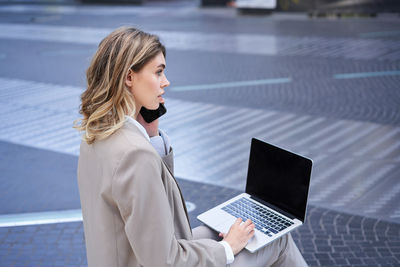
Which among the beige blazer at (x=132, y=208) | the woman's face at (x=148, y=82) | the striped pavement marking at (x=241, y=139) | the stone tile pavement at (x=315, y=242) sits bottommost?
the stone tile pavement at (x=315, y=242)

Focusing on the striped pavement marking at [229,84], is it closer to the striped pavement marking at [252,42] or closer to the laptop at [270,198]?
the striped pavement marking at [252,42]

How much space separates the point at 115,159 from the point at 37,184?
3.59 metres

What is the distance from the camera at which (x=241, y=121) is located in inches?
271

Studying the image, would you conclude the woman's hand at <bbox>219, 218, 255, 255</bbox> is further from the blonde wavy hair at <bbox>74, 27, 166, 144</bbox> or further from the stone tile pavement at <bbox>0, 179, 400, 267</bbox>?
the stone tile pavement at <bbox>0, 179, 400, 267</bbox>

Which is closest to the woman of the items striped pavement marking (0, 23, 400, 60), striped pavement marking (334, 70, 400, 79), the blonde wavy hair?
the blonde wavy hair

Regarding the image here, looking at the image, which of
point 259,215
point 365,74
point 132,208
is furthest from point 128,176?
point 365,74

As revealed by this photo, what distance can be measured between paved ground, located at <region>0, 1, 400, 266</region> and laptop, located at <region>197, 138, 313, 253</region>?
1281 mm

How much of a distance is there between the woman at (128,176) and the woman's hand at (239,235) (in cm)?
2

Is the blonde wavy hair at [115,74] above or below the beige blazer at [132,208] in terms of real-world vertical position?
above

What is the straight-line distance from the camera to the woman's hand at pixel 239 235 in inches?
85.3

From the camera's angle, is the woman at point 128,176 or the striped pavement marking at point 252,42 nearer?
the woman at point 128,176

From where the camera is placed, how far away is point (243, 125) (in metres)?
6.69

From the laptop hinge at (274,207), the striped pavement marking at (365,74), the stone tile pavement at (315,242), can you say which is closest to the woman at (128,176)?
the laptop hinge at (274,207)

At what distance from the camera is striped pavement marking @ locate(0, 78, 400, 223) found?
5.00 meters
